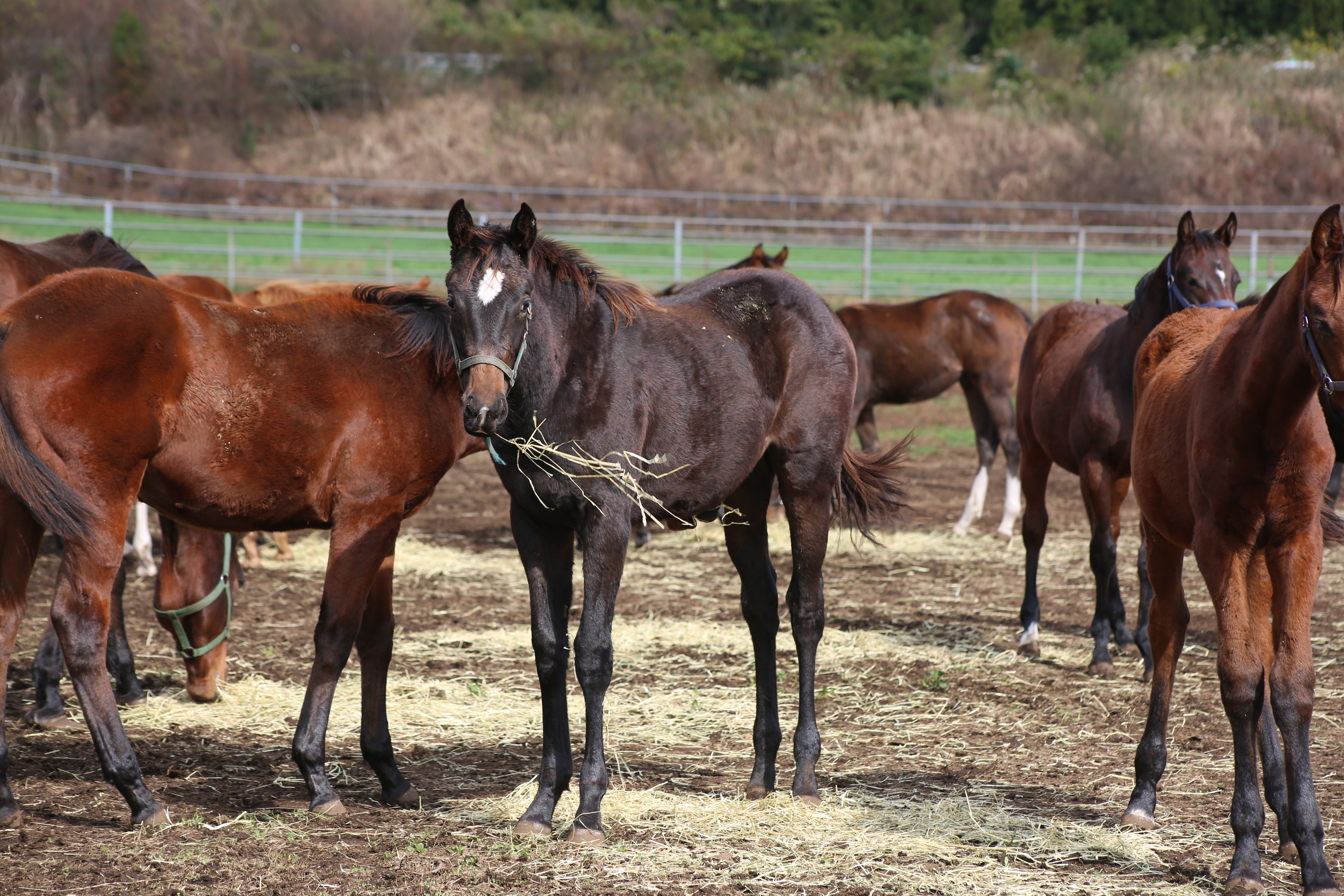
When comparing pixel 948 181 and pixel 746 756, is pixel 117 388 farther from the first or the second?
pixel 948 181

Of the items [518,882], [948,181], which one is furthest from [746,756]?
[948,181]

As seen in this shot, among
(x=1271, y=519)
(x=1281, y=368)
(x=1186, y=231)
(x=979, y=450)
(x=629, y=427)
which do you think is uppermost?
(x=1186, y=231)

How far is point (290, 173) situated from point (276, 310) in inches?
1290

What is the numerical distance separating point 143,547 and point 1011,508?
23.3 ft

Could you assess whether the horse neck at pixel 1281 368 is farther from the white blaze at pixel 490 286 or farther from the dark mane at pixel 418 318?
the dark mane at pixel 418 318

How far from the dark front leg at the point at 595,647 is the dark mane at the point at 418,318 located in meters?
1.04

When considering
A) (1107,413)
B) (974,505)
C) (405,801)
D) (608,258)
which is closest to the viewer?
(405,801)

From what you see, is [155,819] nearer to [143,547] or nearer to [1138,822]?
[1138,822]

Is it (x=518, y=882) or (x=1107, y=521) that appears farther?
(x=1107, y=521)

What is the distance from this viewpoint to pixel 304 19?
43.2 metres

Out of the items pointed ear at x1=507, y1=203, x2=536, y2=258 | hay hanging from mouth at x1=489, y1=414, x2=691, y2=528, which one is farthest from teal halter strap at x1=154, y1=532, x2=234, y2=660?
pointed ear at x1=507, y1=203, x2=536, y2=258

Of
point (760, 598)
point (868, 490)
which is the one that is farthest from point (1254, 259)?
point (760, 598)

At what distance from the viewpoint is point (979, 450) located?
1088 cm

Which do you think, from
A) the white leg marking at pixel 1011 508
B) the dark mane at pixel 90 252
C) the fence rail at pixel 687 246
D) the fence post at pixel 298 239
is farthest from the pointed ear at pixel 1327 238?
the fence post at pixel 298 239
